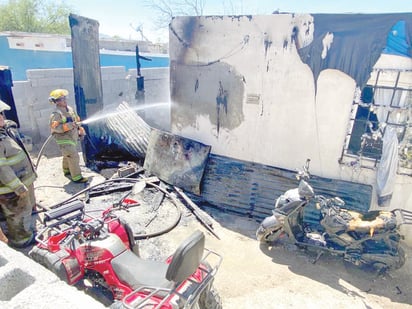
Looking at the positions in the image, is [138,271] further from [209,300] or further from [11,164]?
[11,164]

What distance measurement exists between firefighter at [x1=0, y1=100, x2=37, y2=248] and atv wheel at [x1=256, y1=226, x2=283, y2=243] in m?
3.47

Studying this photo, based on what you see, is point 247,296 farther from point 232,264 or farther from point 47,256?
point 47,256

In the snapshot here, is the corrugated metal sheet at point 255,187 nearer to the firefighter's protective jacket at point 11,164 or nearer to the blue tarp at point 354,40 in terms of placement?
the blue tarp at point 354,40

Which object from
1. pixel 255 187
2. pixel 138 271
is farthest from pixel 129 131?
pixel 138 271

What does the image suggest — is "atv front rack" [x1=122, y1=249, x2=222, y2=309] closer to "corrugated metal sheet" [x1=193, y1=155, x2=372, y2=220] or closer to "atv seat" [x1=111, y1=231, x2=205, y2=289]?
"atv seat" [x1=111, y1=231, x2=205, y2=289]

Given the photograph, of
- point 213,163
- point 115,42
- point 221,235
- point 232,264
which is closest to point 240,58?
point 213,163

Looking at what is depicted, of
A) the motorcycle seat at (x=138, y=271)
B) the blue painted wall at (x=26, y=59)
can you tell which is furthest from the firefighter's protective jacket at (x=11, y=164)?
the blue painted wall at (x=26, y=59)

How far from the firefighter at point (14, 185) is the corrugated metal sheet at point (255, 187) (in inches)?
121

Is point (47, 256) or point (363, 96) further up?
point (363, 96)

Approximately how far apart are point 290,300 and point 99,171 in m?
5.27

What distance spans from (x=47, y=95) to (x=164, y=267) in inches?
290

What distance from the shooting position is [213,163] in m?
5.88

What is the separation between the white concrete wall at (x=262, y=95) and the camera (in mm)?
4734

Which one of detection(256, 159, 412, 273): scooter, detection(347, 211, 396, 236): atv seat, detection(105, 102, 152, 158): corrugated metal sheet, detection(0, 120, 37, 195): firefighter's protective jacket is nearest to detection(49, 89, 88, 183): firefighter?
detection(105, 102, 152, 158): corrugated metal sheet
